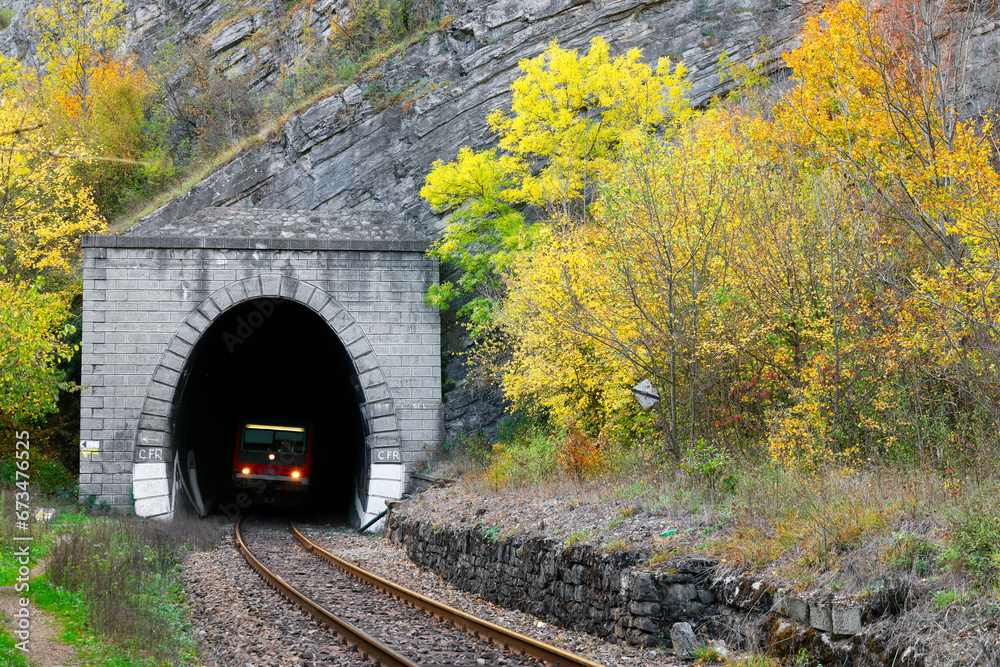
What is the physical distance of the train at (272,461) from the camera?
76.8 ft

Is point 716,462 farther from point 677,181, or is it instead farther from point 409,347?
point 409,347

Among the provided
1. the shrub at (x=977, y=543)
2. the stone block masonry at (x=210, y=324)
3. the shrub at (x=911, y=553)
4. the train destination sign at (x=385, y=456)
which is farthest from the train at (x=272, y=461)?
the shrub at (x=977, y=543)

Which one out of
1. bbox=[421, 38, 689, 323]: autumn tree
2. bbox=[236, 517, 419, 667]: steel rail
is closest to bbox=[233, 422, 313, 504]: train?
bbox=[421, 38, 689, 323]: autumn tree

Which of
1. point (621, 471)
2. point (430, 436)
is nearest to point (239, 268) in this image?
point (430, 436)

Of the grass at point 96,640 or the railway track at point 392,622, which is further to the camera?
the railway track at point 392,622

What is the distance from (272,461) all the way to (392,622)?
15009mm

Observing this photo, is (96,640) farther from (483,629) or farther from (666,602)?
(666,602)

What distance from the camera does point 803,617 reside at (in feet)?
21.2

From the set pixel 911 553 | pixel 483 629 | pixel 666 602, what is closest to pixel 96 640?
pixel 483 629

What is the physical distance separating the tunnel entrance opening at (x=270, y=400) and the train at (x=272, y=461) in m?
0.20

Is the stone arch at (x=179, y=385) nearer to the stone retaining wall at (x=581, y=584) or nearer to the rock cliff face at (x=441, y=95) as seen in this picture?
the rock cliff face at (x=441, y=95)

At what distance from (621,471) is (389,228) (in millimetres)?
11876

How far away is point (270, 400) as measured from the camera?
31594 millimetres

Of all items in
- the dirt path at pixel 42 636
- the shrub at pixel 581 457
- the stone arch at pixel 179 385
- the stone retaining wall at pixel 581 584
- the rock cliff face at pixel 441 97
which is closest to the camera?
the dirt path at pixel 42 636
